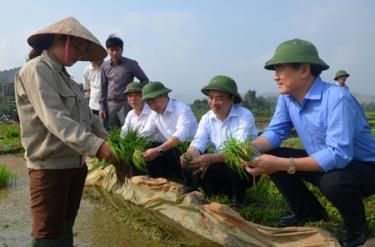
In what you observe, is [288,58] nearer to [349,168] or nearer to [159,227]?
[349,168]

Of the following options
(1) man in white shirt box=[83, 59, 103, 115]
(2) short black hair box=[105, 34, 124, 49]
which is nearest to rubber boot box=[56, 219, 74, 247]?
(2) short black hair box=[105, 34, 124, 49]

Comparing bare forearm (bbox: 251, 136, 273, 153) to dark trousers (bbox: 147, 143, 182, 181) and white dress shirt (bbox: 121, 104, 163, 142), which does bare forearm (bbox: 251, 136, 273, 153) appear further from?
white dress shirt (bbox: 121, 104, 163, 142)

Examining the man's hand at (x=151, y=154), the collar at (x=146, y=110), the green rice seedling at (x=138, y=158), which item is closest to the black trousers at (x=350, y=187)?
the green rice seedling at (x=138, y=158)

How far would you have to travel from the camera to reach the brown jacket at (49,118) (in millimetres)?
2361

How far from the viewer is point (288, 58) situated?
2.66 meters

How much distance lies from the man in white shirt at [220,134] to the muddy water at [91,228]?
55 cm

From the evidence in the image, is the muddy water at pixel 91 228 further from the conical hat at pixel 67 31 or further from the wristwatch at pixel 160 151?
the conical hat at pixel 67 31

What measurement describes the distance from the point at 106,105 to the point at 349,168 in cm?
415

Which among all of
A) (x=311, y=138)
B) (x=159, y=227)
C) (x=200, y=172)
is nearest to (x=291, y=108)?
(x=311, y=138)

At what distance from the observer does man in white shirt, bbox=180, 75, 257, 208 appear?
353cm

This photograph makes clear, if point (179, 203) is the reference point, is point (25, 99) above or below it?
above

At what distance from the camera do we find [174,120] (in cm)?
437

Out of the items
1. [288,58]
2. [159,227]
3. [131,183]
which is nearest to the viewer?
[288,58]

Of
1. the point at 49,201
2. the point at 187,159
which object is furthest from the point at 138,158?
the point at 49,201
